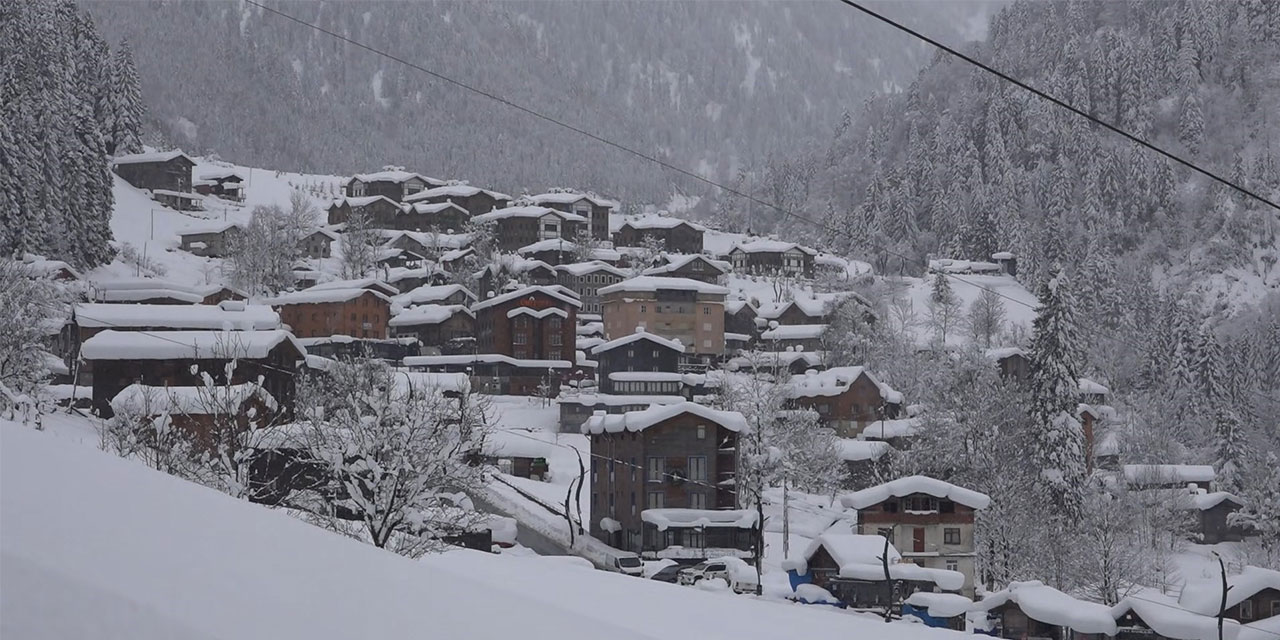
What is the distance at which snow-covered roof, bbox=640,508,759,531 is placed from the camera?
135 feet

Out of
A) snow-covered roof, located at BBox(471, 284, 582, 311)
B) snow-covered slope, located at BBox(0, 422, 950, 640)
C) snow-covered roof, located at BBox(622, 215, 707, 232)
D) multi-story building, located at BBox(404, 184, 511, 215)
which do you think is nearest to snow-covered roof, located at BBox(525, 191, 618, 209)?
snow-covered roof, located at BBox(622, 215, 707, 232)

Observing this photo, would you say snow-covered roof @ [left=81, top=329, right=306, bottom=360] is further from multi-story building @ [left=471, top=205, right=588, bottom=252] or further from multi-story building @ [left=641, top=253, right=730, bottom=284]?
multi-story building @ [left=471, top=205, right=588, bottom=252]

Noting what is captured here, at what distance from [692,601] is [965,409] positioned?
46074 mm

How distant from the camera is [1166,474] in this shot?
62.2 meters

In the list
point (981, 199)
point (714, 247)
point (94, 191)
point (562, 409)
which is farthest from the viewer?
point (981, 199)

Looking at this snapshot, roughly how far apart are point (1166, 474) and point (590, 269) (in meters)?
41.6

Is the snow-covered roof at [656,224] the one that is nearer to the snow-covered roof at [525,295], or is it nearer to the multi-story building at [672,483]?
the snow-covered roof at [525,295]

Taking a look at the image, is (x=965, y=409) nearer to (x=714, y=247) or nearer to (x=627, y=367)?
(x=627, y=367)

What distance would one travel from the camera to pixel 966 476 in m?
48.2

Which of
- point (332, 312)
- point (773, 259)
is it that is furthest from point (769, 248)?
point (332, 312)

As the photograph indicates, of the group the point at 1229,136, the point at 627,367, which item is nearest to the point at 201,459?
the point at 627,367

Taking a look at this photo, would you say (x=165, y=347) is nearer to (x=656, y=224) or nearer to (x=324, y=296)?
(x=324, y=296)

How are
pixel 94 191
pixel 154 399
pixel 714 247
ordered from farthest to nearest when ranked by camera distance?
1. pixel 714 247
2. pixel 94 191
3. pixel 154 399

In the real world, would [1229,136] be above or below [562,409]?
above
